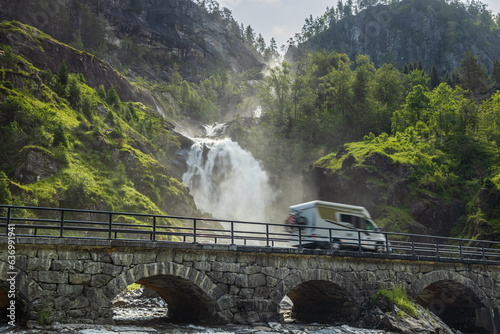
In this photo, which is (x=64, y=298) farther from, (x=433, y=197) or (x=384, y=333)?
(x=433, y=197)

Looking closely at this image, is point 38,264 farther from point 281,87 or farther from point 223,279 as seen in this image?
point 281,87

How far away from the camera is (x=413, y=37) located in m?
139

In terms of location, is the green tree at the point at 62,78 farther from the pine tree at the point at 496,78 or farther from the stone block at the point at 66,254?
the pine tree at the point at 496,78

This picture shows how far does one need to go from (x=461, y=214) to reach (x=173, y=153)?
4053 cm

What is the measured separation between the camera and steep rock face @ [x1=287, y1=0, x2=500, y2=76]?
132125mm

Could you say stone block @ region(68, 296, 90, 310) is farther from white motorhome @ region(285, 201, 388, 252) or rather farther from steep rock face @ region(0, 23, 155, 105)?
steep rock face @ region(0, 23, 155, 105)

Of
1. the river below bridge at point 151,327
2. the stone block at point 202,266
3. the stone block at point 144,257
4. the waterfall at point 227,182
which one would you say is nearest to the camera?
the river below bridge at point 151,327

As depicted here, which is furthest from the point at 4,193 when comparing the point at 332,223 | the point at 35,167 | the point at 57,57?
the point at 57,57

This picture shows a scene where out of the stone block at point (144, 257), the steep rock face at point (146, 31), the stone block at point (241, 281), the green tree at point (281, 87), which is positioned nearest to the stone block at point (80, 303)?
the stone block at point (144, 257)

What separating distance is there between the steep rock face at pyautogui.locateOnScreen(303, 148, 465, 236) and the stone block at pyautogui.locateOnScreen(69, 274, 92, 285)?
31962 mm

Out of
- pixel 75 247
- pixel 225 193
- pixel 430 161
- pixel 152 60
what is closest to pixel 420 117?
pixel 430 161

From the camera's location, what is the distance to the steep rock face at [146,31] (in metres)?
103

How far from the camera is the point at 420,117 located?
59.2m

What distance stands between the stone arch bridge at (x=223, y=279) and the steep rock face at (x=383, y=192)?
14822mm
